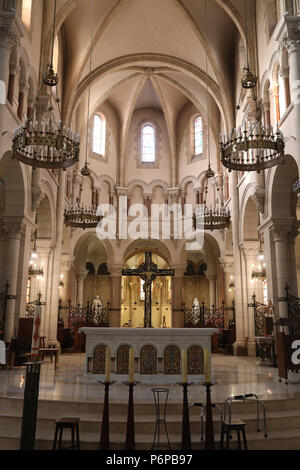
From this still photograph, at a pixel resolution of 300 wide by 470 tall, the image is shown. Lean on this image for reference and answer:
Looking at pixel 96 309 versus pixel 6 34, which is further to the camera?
pixel 96 309

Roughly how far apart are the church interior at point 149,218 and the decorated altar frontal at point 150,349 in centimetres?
4

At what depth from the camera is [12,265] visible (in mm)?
12812

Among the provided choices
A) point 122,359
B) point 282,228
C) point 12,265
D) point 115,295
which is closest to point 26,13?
point 12,265

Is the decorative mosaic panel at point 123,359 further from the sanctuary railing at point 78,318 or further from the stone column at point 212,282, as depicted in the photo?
the stone column at point 212,282

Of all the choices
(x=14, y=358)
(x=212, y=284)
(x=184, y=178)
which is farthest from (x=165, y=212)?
(x=14, y=358)

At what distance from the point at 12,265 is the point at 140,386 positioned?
5.86 m

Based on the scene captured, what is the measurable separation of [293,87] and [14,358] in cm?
1044

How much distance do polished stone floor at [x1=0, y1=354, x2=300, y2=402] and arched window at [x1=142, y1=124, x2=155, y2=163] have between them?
16.5 metres

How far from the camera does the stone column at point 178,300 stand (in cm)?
2367

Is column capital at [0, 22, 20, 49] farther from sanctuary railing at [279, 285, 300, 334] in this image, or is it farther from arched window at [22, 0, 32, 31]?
sanctuary railing at [279, 285, 300, 334]

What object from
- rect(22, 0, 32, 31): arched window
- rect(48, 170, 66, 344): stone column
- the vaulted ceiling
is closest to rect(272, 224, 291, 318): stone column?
the vaulted ceiling

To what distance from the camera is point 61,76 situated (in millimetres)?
18750

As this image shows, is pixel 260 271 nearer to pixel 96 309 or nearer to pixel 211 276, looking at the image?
pixel 96 309
